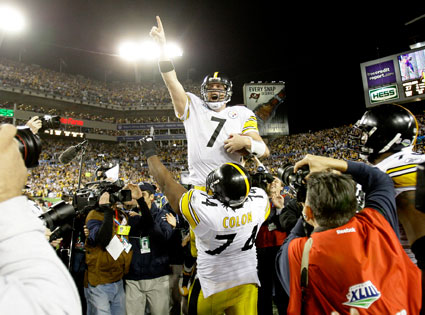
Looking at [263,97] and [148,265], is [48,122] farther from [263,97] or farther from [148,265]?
[263,97]

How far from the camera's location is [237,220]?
2.55 m

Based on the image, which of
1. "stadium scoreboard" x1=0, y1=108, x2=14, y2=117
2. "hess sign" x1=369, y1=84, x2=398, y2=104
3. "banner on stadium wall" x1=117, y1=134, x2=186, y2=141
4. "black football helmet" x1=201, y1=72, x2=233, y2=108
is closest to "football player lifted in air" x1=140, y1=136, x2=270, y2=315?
"black football helmet" x1=201, y1=72, x2=233, y2=108

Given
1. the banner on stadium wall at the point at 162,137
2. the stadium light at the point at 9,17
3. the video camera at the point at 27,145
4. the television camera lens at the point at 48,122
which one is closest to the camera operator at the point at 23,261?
the video camera at the point at 27,145

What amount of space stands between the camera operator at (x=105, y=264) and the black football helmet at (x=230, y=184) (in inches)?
78.3

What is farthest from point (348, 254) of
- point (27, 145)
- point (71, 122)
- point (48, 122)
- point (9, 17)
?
point (71, 122)

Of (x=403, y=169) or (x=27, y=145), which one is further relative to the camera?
(x=403, y=169)

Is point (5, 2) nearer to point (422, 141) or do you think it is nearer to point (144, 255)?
point (144, 255)

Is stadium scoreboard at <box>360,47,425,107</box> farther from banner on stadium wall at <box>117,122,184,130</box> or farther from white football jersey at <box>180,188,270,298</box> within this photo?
banner on stadium wall at <box>117,122,184,130</box>

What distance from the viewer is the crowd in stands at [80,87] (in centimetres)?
3669

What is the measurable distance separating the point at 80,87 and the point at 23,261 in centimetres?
4830

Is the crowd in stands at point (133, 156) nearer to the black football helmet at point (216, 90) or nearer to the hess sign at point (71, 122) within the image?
the hess sign at point (71, 122)

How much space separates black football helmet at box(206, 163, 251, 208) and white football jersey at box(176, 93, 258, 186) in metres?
0.39

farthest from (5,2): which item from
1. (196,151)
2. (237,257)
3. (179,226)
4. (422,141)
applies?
(422,141)

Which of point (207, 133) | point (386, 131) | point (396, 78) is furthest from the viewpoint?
point (396, 78)
